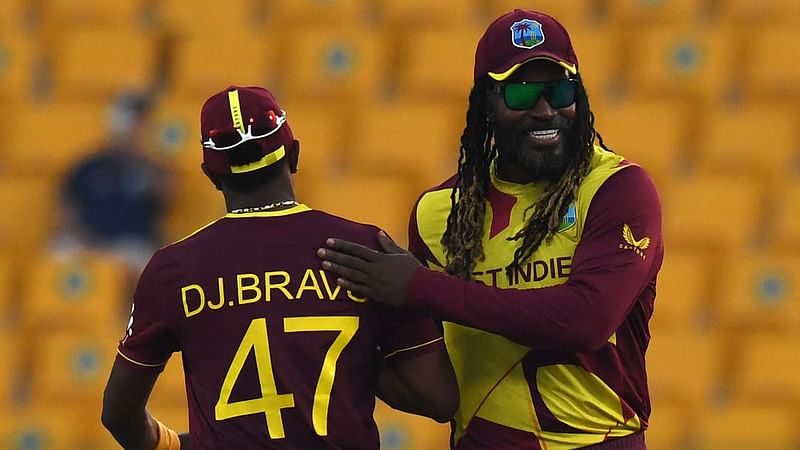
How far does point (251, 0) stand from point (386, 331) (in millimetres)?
6202

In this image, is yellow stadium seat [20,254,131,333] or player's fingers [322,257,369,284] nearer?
player's fingers [322,257,369,284]

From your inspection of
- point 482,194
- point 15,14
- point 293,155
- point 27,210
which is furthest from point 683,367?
point 15,14

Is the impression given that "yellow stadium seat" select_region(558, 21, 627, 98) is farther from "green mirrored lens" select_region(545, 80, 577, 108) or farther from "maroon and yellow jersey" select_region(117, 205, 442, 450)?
"maroon and yellow jersey" select_region(117, 205, 442, 450)

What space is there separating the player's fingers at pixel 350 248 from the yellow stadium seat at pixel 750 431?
13.4 ft

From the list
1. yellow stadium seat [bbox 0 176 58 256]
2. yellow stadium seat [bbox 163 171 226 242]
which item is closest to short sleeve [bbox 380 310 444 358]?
yellow stadium seat [bbox 163 171 226 242]

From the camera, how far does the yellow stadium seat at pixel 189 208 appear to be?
27.7ft

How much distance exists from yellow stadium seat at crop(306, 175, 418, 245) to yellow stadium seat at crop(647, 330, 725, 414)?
56.7 inches

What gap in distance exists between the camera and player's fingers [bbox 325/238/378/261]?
378 cm

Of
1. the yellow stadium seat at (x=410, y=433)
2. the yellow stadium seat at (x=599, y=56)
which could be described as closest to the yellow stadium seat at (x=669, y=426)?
the yellow stadium seat at (x=410, y=433)

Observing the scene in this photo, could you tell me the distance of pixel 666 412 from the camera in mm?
7547

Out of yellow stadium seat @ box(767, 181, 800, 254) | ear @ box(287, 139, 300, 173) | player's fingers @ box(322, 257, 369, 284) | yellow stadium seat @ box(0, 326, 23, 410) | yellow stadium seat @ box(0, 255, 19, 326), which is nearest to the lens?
player's fingers @ box(322, 257, 369, 284)

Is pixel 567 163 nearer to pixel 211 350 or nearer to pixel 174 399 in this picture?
pixel 211 350

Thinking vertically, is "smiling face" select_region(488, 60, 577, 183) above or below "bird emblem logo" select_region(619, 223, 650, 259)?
above

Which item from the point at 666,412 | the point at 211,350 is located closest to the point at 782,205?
the point at 666,412
